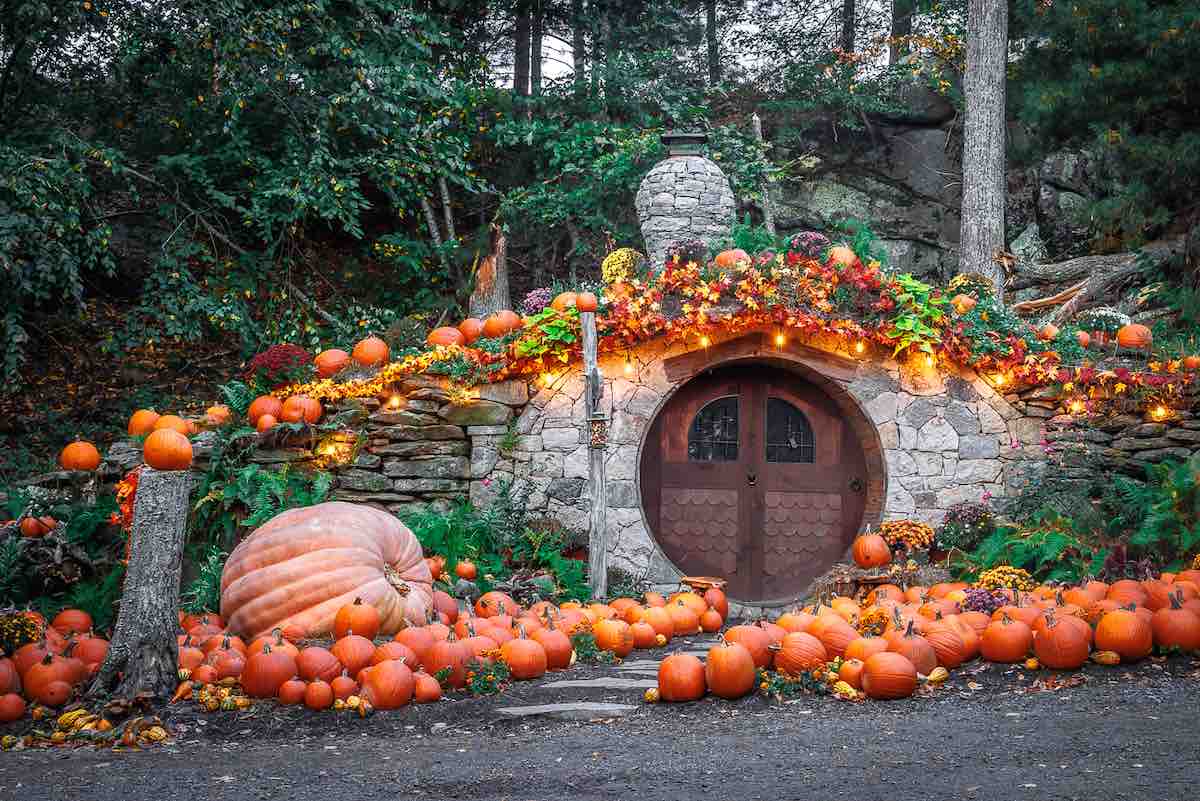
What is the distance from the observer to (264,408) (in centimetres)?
749

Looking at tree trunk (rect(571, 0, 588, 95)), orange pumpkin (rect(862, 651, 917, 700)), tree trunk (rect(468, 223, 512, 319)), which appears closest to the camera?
orange pumpkin (rect(862, 651, 917, 700))

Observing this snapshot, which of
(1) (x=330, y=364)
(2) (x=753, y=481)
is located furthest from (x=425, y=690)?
(2) (x=753, y=481)

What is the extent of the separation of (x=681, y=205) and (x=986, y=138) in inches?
176

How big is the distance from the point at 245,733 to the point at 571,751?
4.83 ft

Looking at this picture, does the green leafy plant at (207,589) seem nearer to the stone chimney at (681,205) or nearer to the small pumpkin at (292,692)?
the small pumpkin at (292,692)

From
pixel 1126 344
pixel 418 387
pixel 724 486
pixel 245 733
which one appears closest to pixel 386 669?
pixel 245 733

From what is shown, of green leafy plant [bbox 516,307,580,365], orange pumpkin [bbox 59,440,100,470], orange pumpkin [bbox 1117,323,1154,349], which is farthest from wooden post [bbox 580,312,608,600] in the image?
orange pumpkin [bbox 1117,323,1154,349]

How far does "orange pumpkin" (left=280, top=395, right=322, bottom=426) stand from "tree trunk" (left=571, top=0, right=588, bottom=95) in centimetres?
656

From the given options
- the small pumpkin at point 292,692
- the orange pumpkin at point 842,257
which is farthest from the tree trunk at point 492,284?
the small pumpkin at point 292,692

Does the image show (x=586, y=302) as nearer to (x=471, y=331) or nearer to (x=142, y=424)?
(x=471, y=331)

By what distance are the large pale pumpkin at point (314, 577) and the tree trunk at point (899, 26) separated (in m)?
11.3

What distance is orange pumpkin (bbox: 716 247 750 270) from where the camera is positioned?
7.77 m

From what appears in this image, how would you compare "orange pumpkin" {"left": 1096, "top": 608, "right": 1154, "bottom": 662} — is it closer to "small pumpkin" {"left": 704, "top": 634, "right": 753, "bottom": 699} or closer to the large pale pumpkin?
"small pumpkin" {"left": 704, "top": 634, "right": 753, "bottom": 699}

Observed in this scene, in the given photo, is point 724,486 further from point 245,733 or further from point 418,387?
point 245,733
